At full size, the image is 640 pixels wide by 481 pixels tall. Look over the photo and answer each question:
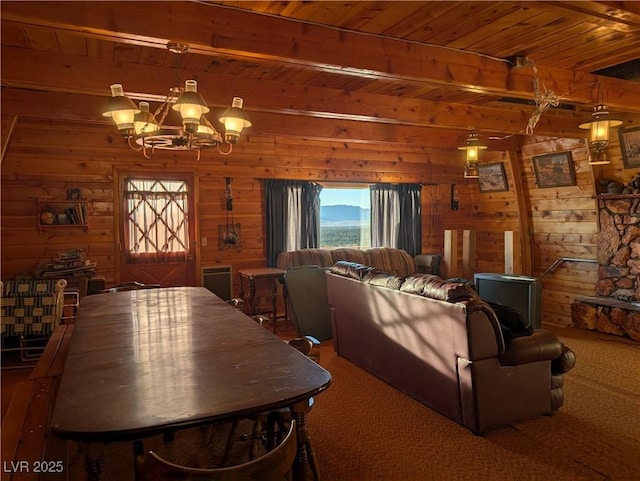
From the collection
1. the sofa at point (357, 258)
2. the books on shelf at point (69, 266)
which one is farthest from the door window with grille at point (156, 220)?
the sofa at point (357, 258)

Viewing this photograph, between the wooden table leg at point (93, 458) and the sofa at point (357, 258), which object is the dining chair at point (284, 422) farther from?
the sofa at point (357, 258)

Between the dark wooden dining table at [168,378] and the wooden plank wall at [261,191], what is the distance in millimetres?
2978

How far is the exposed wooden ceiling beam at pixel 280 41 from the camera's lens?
2.05 metres

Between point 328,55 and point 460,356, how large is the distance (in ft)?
6.65

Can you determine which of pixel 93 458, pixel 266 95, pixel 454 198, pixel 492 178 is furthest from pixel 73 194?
pixel 492 178

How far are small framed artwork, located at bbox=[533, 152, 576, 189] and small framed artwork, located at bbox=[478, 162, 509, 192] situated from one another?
502mm

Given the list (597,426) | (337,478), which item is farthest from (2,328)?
(597,426)

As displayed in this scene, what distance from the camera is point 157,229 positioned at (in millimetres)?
5641

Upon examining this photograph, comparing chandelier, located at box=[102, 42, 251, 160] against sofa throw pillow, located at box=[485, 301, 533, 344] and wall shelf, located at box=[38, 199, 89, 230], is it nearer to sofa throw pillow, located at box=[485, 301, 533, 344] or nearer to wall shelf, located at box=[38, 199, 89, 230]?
sofa throw pillow, located at box=[485, 301, 533, 344]

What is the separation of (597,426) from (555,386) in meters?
0.33

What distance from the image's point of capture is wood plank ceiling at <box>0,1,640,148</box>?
7.19 ft

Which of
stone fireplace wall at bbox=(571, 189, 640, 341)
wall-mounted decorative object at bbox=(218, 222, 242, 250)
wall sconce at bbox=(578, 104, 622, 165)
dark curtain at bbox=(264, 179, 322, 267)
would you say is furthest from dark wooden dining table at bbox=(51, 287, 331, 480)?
stone fireplace wall at bbox=(571, 189, 640, 341)

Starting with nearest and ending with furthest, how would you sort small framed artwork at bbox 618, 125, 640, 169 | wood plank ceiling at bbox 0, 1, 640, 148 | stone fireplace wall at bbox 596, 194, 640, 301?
wood plank ceiling at bbox 0, 1, 640, 148
small framed artwork at bbox 618, 125, 640, 169
stone fireplace wall at bbox 596, 194, 640, 301

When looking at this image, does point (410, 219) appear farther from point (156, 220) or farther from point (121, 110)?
point (121, 110)
